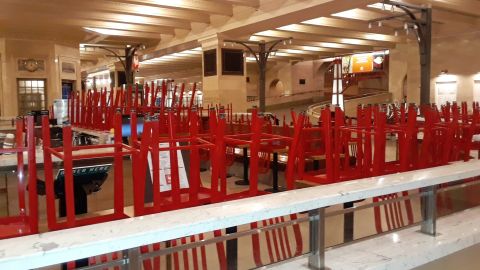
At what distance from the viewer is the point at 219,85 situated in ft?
50.3

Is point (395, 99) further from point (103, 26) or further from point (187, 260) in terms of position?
point (187, 260)

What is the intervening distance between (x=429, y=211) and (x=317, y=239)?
41.6 inches

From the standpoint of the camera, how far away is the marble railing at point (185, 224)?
151 centimetres

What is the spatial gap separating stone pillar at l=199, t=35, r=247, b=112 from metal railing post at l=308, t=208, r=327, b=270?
12960 millimetres

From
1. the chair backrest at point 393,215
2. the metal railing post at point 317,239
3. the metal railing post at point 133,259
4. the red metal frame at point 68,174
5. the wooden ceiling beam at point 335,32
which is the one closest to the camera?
the metal railing post at point 133,259

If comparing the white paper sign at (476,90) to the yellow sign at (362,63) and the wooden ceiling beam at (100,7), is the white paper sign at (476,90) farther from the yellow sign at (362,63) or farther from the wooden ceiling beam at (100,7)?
the wooden ceiling beam at (100,7)

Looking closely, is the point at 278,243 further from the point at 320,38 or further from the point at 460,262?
the point at 320,38

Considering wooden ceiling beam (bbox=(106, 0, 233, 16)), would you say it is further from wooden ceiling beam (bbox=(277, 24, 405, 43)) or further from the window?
the window

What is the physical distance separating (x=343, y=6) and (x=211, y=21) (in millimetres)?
5281

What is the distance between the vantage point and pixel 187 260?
125 inches

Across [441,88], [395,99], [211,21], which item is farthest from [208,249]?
[395,99]

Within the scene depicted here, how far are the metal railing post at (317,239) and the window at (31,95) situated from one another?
17903 mm

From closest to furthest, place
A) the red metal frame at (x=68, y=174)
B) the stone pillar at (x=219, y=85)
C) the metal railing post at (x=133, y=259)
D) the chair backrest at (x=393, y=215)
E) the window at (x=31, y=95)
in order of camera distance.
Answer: the metal railing post at (x=133, y=259) < the red metal frame at (x=68, y=174) < the chair backrest at (x=393, y=215) < the stone pillar at (x=219, y=85) < the window at (x=31, y=95)

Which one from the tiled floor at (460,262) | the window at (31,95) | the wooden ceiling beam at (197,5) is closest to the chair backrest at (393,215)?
the tiled floor at (460,262)
